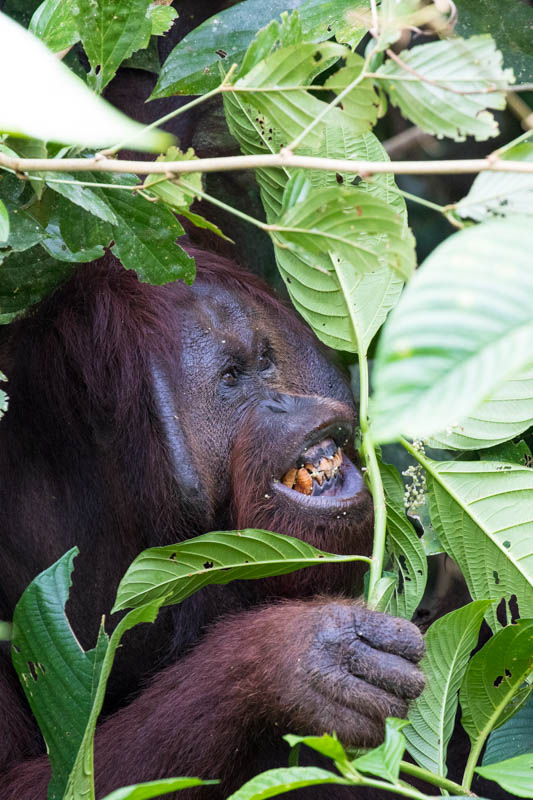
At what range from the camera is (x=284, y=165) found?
3.53 ft

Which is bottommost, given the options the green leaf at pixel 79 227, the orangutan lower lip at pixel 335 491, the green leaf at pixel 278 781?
the green leaf at pixel 278 781

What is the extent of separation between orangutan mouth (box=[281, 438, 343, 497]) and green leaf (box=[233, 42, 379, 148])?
80 centimetres

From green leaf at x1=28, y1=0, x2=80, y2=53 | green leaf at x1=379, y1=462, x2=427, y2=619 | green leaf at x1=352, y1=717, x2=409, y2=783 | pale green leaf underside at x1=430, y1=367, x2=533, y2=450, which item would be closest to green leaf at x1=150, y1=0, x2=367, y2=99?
green leaf at x1=28, y1=0, x2=80, y2=53

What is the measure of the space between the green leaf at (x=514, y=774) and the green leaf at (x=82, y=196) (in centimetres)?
97

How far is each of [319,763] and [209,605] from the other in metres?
0.44

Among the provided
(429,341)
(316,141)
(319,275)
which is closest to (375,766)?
(429,341)

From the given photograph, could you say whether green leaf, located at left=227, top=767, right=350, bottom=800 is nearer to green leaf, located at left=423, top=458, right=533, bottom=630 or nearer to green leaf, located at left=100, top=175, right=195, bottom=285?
green leaf, located at left=423, top=458, right=533, bottom=630

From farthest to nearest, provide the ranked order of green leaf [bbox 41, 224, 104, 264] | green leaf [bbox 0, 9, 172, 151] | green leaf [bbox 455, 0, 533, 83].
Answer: green leaf [bbox 455, 0, 533, 83] → green leaf [bbox 41, 224, 104, 264] → green leaf [bbox 0, 9, 172, 151]

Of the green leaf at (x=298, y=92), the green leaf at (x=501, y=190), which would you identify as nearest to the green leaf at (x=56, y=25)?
the green leaf at (x=298, y=92)

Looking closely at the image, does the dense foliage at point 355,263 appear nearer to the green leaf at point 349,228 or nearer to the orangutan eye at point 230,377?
the green leaf at point 349,228

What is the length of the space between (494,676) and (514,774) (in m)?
0.37

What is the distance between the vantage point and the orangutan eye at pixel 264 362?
77.4 inches

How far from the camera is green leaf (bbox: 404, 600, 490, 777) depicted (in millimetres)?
1577

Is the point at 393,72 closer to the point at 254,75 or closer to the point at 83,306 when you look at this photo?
the point at 254,75
